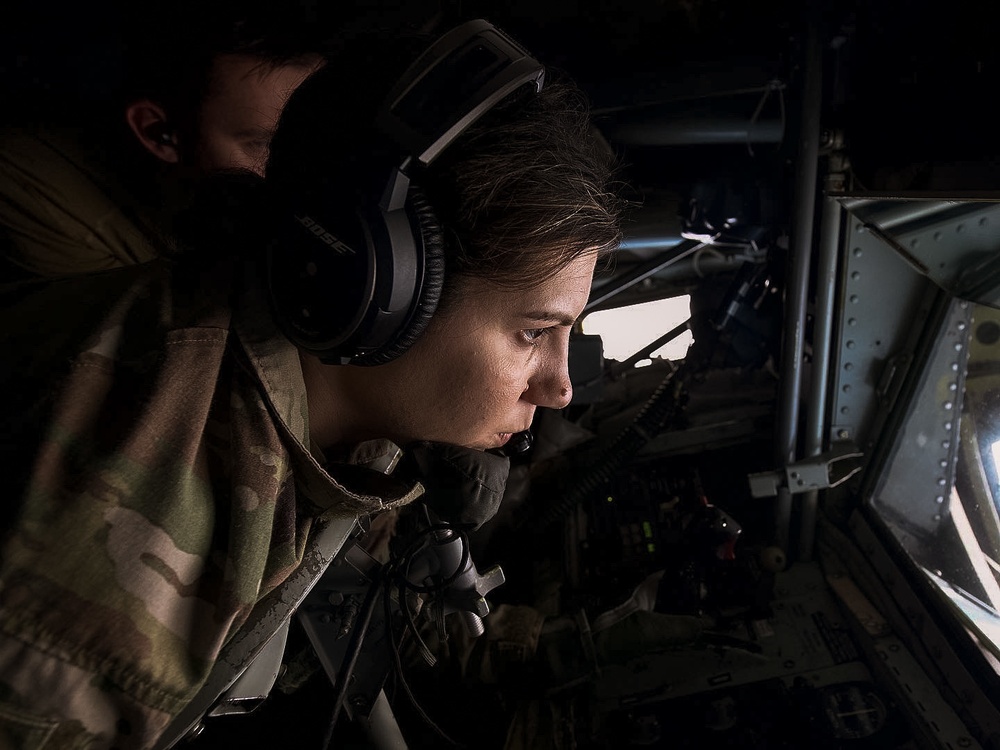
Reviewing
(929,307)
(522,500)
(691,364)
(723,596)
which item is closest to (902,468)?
(929,307)

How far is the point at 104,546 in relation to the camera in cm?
70

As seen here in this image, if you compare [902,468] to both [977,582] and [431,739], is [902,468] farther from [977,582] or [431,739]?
[431,739]

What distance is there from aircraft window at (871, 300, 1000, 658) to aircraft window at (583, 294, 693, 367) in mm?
1093

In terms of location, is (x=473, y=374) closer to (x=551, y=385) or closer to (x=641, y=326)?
(x=551, y=385)

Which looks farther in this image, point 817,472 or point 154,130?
point 817,472

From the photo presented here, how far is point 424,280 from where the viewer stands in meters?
0.82

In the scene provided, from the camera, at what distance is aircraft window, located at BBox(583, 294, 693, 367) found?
2787 millimetres

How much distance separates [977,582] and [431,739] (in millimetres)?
1610

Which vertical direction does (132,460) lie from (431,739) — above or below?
above

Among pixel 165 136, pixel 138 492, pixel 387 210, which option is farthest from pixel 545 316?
pixel 165 136

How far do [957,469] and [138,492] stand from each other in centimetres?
197

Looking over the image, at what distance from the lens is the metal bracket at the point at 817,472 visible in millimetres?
1883

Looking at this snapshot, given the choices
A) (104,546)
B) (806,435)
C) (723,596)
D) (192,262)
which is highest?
(192,262)

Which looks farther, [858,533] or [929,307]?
[858,533]
